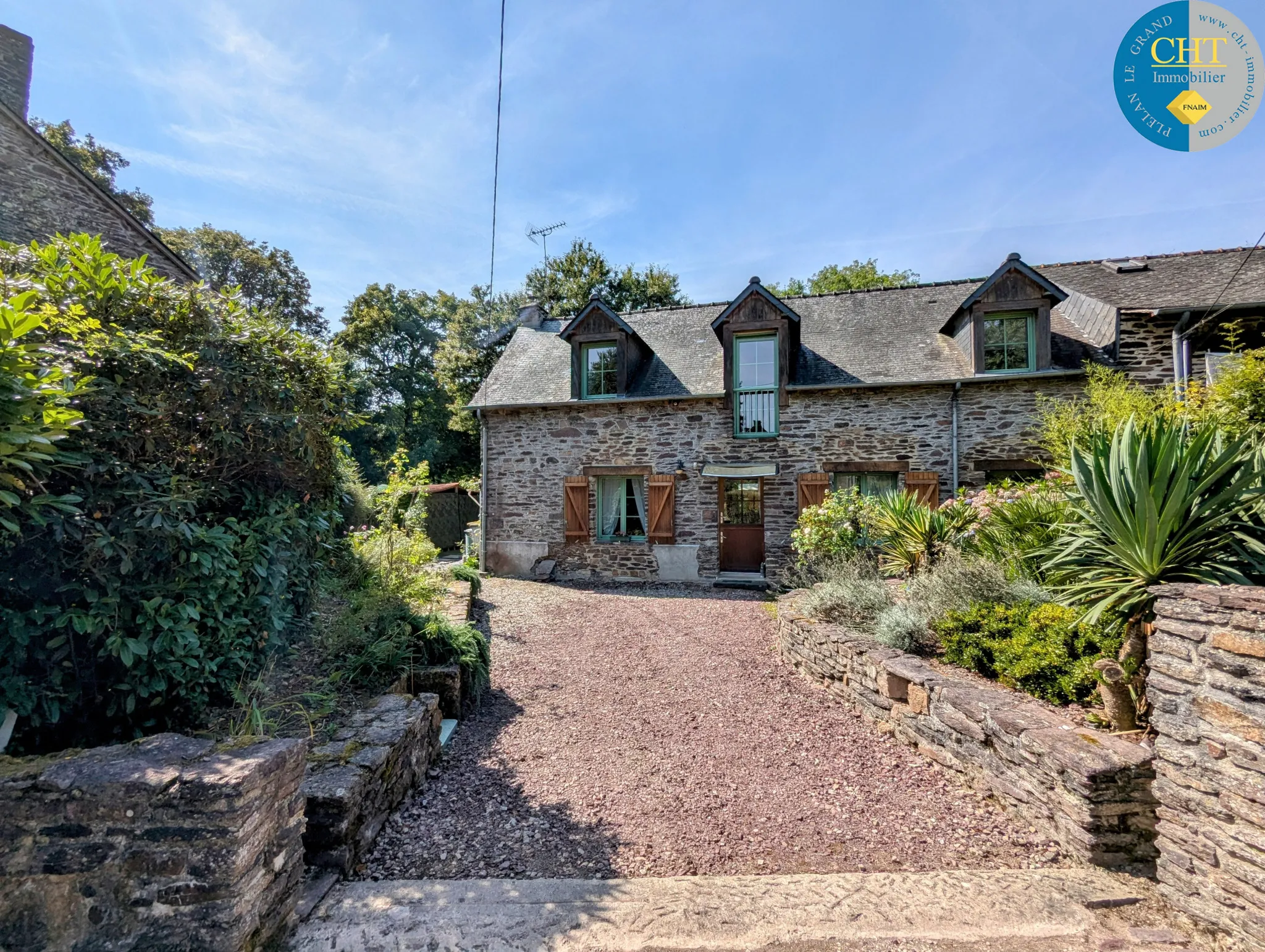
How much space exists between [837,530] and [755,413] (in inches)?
136

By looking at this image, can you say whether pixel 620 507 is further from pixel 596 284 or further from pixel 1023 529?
pixel 596 284

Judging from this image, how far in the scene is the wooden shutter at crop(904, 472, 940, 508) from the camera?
31.4 feet

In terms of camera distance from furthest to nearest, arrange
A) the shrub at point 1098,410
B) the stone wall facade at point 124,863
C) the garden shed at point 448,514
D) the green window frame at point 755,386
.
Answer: the garden shed at point 448,514
the green window frame at point 755,386
the shrub at point 1098,410
the stone wall facade at point 124,863

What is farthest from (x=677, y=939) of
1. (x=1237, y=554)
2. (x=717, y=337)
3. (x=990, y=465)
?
(x=717, y=337)

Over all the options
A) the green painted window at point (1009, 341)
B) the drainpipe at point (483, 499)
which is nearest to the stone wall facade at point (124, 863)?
the drainpipe at point (483, 499)

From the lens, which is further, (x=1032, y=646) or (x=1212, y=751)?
(x=1032, y=646)

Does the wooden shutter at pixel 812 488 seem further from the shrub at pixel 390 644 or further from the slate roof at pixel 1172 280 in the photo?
the shrub at pixel 390 644

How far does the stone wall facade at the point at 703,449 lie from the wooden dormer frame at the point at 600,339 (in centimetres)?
50

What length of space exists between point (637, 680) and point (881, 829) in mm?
2765

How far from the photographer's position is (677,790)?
11.7 ft

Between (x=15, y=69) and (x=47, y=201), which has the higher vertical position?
(x=15, y=69)

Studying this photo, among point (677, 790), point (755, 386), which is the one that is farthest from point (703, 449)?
point (677, 790)

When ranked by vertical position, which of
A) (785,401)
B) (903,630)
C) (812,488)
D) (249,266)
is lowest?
(903,630)

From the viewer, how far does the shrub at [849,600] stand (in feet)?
18.2
